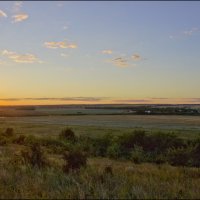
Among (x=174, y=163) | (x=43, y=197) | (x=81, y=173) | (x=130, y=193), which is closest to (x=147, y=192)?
(x=130, y=193)

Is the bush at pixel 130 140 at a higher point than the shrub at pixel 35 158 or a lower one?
lower

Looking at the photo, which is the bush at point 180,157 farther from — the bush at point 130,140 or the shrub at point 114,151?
the bush at point 130,140

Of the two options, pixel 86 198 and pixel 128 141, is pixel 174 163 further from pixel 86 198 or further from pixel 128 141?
pixel 86 198

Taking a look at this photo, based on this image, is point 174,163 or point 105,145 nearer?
point 174,163

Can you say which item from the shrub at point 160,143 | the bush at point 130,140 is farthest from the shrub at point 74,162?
the bush at point 130,140

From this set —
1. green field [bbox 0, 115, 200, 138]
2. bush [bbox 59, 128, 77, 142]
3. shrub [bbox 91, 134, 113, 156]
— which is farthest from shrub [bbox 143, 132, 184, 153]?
bush [bbox 59, 128, 77, 142]

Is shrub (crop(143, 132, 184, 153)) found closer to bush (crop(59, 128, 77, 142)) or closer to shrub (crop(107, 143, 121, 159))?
shrub (crop(107, 143, 121, 159))

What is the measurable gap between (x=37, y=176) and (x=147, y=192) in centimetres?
328

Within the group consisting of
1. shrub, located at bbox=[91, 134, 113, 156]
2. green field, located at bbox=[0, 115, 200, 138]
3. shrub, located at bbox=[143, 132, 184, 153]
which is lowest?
green field, located at bbox=[0, 115, 200, 138]

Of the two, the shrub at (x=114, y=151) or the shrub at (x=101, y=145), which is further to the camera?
the shrub at (x=101, y=145)

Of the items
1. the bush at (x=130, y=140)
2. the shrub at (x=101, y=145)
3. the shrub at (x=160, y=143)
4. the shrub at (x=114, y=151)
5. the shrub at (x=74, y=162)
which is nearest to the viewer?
the shrub at (x=74, y=162)

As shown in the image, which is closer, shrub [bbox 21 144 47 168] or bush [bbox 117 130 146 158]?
shrub [bbox 21 144 47 168]

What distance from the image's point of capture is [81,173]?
433 inches

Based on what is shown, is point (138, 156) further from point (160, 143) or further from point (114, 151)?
point (160, 143)
